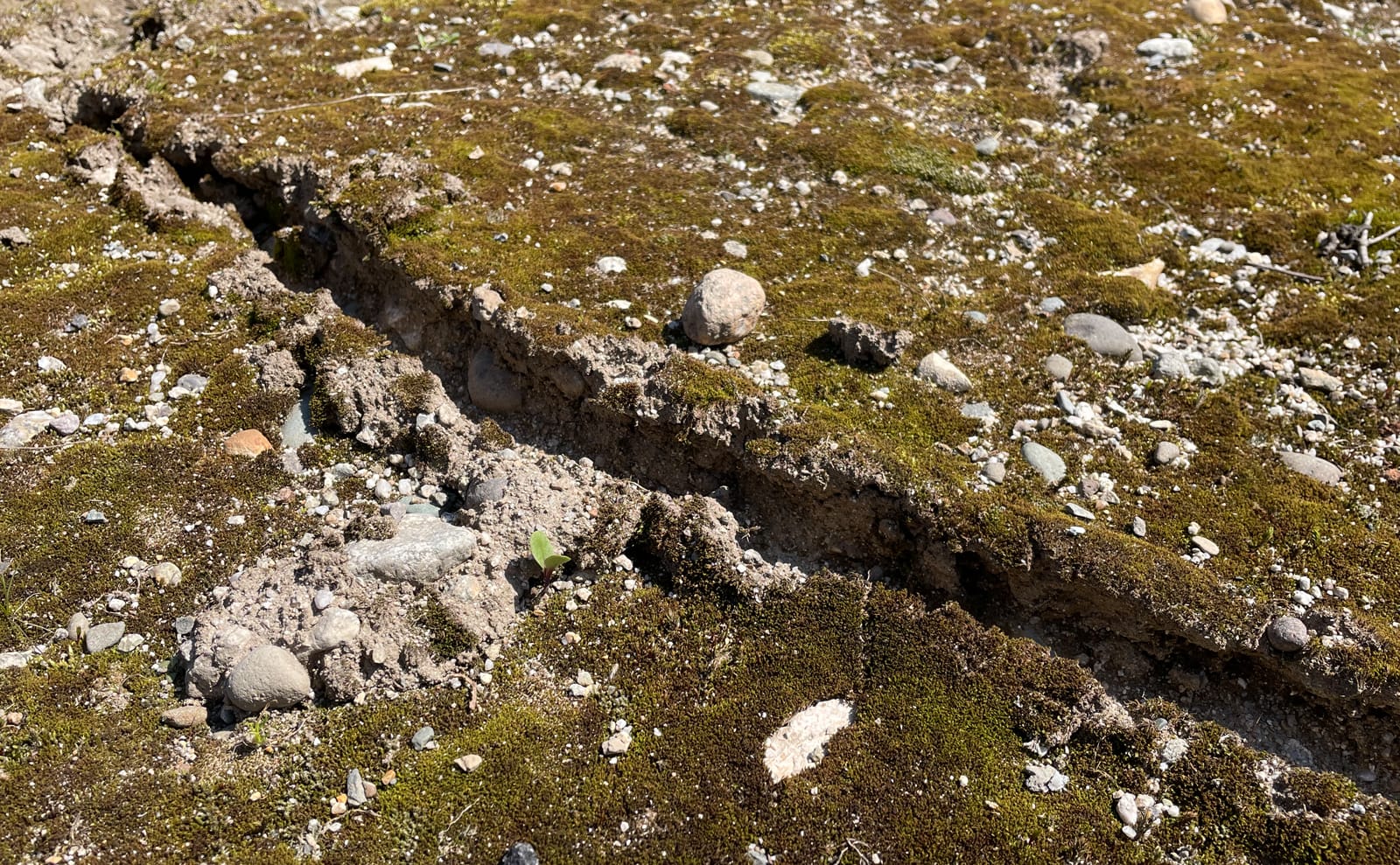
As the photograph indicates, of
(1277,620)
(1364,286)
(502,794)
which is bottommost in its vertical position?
(502,794)

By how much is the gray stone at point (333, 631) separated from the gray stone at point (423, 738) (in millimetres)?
844

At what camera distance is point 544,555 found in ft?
→ 22.6

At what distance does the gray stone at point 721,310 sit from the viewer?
26.6 feet

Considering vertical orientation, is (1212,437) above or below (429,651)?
above

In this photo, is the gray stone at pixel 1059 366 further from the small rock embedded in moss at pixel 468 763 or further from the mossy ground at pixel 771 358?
the small rock embedded in moss at pixel 468 763

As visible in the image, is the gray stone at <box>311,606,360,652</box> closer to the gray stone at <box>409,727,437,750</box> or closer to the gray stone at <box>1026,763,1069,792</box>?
the gray stone at <box>409,727,437,750</box>

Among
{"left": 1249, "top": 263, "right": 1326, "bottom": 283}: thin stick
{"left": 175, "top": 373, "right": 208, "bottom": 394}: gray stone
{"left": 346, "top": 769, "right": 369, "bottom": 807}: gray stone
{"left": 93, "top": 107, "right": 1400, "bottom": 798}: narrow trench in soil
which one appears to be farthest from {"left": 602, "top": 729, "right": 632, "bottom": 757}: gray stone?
{"left": 1249, "top": 263, "right": 1326, "bottom": 283}: thin stick

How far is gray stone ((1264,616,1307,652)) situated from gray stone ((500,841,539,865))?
5.29 m

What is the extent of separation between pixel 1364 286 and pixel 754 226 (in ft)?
21.1

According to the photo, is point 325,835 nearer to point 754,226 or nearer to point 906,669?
point 906,669

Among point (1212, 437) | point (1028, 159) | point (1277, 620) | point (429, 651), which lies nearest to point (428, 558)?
point (429, 651)

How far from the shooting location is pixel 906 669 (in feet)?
21.7

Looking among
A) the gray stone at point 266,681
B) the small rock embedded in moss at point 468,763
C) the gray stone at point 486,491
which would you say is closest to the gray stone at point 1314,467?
the gray stone at point 486,491

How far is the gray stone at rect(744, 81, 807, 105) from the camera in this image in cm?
1161
